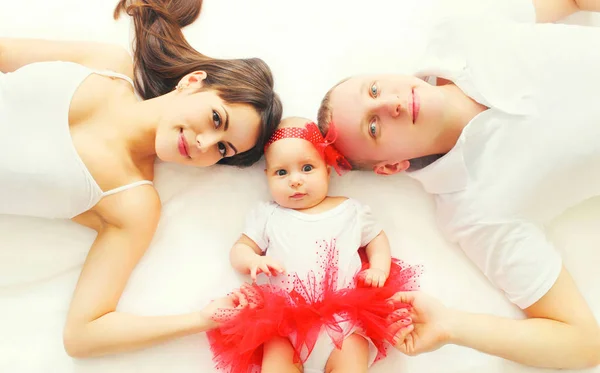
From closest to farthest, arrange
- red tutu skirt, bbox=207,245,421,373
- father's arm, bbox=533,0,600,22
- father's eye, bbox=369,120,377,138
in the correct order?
red tutu skirt, bbox=207,245,421,373 < father's eye, bbox=369,120,377,138 < father's arm, bbox=533,0,600,22

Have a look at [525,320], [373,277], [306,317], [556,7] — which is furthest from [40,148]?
[556,7]

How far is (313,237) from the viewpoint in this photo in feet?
4.31

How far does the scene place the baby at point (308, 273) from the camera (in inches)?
48.1

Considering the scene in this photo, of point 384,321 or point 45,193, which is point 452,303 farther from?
point 45,193

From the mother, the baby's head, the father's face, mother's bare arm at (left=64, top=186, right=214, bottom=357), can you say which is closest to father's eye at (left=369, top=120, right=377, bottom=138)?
the father's face

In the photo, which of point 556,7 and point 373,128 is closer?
point 373,128

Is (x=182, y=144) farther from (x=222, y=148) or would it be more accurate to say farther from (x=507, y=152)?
(x=507, y=152)

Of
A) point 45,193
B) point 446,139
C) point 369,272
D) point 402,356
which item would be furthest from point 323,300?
point 45,193

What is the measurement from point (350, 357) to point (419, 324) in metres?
0.19

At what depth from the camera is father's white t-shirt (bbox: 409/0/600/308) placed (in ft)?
4.22

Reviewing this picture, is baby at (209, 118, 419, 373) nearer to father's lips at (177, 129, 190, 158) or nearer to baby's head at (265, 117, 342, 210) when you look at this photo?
baby's head at (265, 117, 342, 210)

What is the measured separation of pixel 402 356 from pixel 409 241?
30cm

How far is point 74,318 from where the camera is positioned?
1301mm

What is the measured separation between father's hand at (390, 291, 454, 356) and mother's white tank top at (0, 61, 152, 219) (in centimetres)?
79
